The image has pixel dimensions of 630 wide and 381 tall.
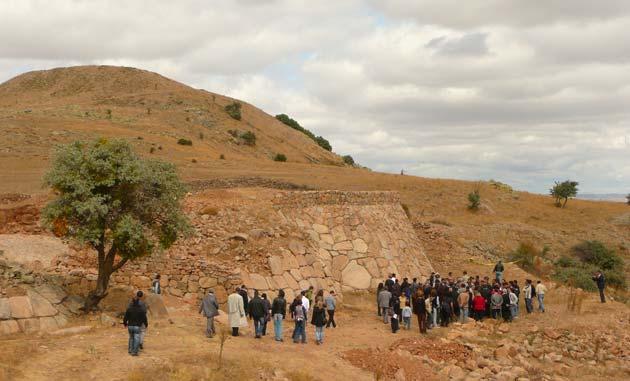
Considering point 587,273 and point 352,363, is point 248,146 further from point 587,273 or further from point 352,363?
point 352,363

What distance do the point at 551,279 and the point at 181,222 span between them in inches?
906

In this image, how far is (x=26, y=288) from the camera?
15750mm

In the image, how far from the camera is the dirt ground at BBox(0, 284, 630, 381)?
41.0ft

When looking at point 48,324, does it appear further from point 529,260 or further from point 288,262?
point 529,260

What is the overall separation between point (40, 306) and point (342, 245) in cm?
1307

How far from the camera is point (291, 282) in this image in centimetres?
2202

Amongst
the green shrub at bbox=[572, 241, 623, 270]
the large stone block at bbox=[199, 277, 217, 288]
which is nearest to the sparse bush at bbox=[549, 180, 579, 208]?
the green shrub at bbox=[572, 241, 623, 270]

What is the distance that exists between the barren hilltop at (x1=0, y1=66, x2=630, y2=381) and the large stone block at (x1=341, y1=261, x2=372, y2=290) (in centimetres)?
5

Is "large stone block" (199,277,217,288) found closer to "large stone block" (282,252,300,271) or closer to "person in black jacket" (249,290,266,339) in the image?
"large stone block" (282,252,300,271)

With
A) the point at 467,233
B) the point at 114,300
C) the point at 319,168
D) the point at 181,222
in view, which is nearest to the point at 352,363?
the point at 181,222

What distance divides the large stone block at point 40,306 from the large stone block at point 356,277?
12.0 m

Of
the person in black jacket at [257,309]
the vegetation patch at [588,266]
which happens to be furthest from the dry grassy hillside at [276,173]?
the person in black jacket at [257,309]

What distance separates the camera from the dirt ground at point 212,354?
1250cm

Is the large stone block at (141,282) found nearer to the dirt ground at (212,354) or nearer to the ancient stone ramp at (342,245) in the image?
the dirt ground at (212,354)
